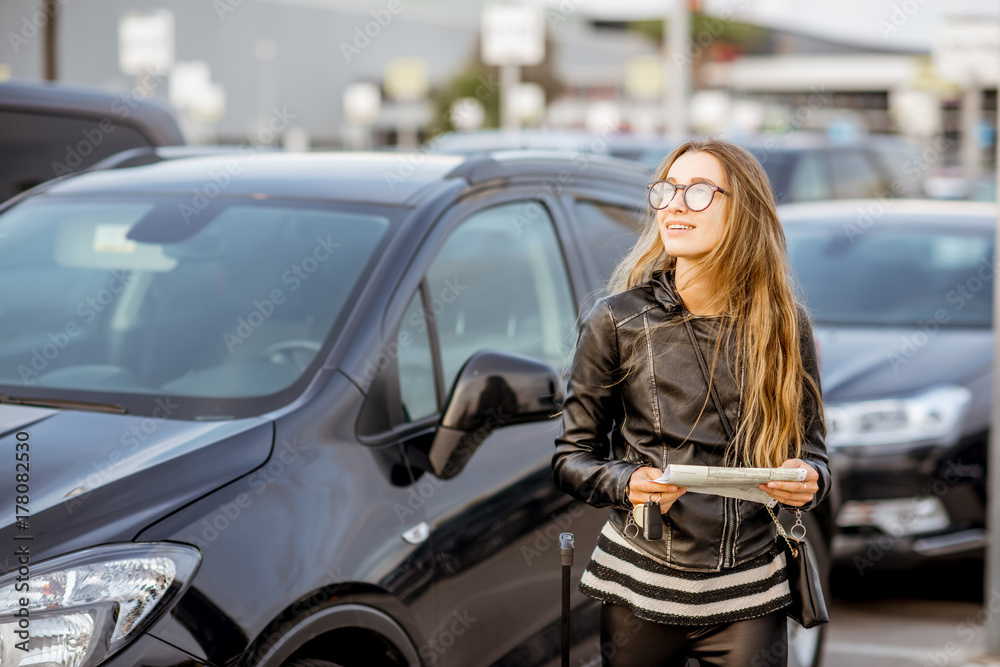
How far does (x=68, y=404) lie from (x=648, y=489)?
144 cm

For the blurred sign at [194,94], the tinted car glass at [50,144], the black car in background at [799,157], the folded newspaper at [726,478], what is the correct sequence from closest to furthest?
the folded newspaper at [726,478] < the tinted car glass at [50,144] < the black car in background at [799,157] < the blurred sign at [194,94]

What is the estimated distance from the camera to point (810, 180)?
11773 millimetres

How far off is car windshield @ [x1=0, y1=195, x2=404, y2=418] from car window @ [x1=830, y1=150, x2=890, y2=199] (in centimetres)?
955

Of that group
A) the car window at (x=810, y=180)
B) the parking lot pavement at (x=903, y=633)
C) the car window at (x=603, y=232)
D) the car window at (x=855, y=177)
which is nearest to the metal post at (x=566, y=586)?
the car window at (x=603, y=232)

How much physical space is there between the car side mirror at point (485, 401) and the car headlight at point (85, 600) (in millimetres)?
740

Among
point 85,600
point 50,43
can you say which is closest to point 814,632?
point 85,600

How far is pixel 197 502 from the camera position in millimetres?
2553

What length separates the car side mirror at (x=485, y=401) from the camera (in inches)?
115

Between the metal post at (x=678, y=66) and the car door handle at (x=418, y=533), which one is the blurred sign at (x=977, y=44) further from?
the metal post at (x=678, y=66)

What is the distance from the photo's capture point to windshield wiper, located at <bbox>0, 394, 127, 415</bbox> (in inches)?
115

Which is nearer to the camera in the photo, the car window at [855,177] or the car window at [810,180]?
the car window at [810,180]

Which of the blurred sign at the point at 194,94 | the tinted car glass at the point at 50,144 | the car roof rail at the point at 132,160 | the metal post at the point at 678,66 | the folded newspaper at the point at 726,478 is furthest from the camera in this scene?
the blurred sign at the point at 194,94

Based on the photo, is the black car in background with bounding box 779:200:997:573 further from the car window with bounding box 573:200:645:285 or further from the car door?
the car door

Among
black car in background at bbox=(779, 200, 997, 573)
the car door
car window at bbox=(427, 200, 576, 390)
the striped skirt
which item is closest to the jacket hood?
the striped skirt
